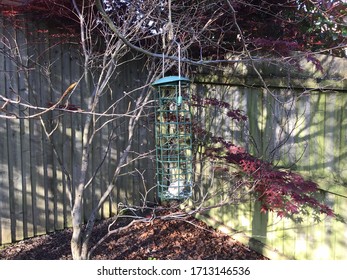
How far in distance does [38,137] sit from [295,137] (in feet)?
8.92

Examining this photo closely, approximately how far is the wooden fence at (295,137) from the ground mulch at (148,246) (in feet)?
0.68

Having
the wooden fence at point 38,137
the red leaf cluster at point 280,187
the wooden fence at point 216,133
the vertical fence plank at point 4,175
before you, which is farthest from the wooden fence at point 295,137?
the vertical fence plank at point 4,175

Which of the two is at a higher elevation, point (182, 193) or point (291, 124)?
point (291, 124)

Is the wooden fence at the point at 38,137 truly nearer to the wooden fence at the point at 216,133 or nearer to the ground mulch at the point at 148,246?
the wooden fence at the point at 216,133

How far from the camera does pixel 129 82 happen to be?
483 centimetres

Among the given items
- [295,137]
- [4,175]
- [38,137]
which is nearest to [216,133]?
[295,137]

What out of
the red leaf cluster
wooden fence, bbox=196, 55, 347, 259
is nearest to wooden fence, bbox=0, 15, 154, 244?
the red leaf cluster

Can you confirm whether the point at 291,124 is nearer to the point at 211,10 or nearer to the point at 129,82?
the point at 211,10

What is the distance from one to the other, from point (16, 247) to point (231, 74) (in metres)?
2.97

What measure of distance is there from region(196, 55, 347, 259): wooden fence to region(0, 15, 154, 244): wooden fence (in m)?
1.15

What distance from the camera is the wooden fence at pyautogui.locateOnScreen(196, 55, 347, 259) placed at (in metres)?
2.92

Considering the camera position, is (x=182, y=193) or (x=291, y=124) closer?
(x=182, y=193)

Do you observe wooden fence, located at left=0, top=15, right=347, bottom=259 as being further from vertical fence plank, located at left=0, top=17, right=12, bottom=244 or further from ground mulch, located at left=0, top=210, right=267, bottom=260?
ground mulch, located at left=0, top=210, right=267, bottom=260

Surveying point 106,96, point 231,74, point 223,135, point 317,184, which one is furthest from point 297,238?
point 106,96
